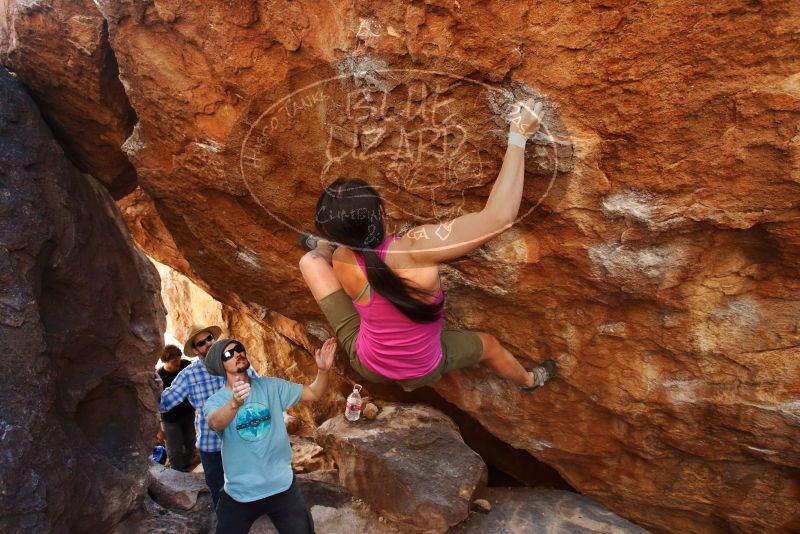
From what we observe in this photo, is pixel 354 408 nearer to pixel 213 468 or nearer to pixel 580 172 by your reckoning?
pixel 213 468

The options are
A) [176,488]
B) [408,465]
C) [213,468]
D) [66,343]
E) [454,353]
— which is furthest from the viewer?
[176,488]

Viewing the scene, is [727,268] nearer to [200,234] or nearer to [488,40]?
[488,40]

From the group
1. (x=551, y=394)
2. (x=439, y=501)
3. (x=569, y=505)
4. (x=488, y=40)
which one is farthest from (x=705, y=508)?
(x=488, y=40)

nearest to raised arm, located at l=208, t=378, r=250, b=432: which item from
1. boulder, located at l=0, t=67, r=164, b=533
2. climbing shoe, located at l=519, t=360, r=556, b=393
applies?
boulder, located at l=0, t=67, r=164, b=533

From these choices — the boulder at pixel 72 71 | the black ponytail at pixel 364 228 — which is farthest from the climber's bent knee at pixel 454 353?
the boulder at pixel 72 71

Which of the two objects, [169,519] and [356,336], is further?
[169,519]

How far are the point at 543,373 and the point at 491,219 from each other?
52.1 inches

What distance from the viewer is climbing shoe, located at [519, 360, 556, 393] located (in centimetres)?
303

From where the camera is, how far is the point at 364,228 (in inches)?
81.1

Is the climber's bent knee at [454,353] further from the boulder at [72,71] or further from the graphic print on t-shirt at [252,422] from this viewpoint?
the boulder at [72,71]

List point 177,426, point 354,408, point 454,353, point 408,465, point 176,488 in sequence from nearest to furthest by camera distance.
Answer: point 454,353 → point 408,465 → point 176,488 → point 354,408 → point 177,426

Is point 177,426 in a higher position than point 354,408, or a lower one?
lower

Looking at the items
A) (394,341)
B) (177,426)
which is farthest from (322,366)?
(177,426)

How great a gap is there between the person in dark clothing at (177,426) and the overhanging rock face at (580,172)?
1.74 m
